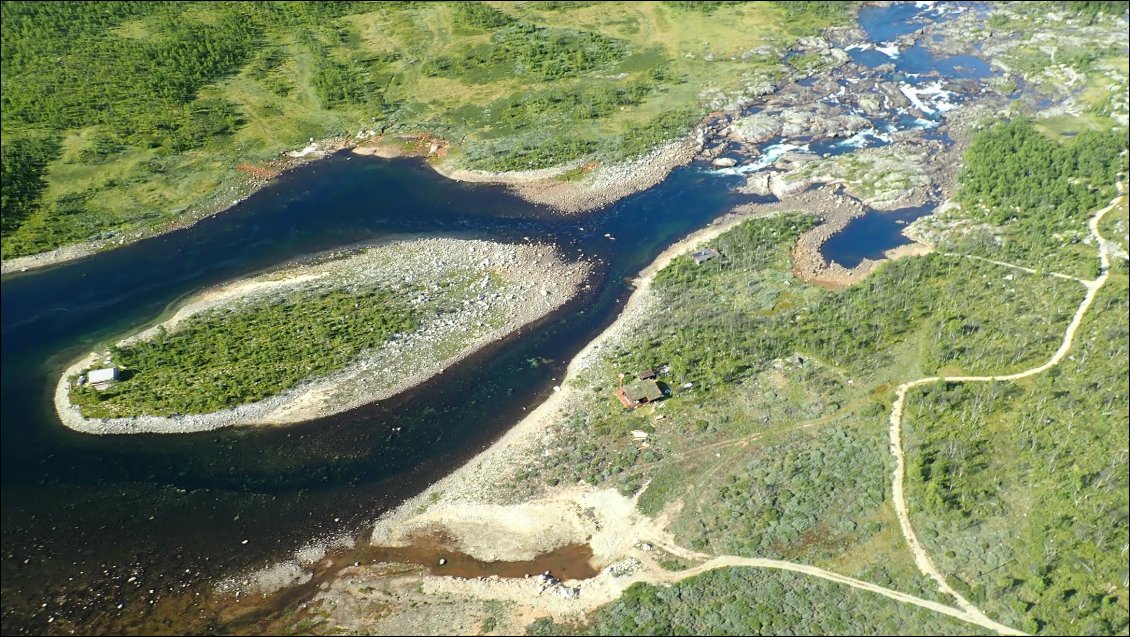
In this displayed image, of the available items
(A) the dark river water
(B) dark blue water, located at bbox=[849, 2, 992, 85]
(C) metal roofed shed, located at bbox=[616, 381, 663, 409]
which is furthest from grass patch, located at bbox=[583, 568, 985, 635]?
(B) dark blue water, located at bbox=[849, 2, 992, 85]

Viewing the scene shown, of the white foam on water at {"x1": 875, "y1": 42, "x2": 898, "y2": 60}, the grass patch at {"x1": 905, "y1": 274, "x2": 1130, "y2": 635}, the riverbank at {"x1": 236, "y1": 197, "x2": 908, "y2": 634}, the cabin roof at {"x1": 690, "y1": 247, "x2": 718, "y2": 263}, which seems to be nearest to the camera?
the grass patch at {"x1": 905, "y1": 274, "x2": 1130, "y2": 635}

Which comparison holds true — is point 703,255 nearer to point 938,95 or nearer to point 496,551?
point 496,551

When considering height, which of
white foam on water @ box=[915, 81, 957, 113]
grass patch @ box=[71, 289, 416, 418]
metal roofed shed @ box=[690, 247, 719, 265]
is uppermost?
grass patch @ box=[71, 289, 416, 418]

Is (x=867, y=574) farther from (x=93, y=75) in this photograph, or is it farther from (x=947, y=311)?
(x=93, y=75)

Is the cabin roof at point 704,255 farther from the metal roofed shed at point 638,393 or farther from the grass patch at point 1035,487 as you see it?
the grass patch at point 1035,487

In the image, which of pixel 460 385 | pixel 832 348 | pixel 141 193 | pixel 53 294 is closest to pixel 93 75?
pixel 141 193

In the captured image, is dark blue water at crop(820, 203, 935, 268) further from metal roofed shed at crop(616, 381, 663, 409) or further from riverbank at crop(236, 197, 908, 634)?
riverbank at crop(236, 197, 908, 634)
